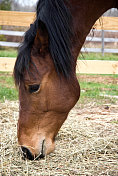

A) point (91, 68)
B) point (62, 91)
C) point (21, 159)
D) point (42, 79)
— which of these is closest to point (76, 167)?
point (21, 159)

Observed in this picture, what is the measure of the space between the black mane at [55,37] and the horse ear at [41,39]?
0.03m

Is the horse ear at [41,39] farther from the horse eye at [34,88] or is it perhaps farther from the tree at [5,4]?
the tree at [5,4]

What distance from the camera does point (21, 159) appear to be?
2326mm

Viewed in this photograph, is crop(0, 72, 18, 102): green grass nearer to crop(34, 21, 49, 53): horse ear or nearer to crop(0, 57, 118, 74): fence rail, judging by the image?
crop(0, 57, 118, 74): fence rail

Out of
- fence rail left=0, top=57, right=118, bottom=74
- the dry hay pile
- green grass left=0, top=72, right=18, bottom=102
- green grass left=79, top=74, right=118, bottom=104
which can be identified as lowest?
green grass left=79, top=74, right=118, bottom=104

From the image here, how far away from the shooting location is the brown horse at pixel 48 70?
206cm

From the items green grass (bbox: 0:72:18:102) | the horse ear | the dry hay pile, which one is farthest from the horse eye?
green grass (bbox: 0:72:18:102)

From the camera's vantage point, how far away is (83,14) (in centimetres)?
219

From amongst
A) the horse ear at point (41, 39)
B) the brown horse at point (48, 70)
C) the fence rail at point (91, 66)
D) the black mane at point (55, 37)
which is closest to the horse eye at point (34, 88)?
the brown horse at point (48, 70)

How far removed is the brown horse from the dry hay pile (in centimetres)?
15

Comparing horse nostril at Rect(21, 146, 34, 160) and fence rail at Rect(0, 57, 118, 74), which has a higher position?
fence rail at Rect(0, 57, 118, 74)

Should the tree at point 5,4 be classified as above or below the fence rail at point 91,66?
above

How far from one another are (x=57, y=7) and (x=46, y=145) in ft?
3.67

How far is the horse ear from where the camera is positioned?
2.00m
